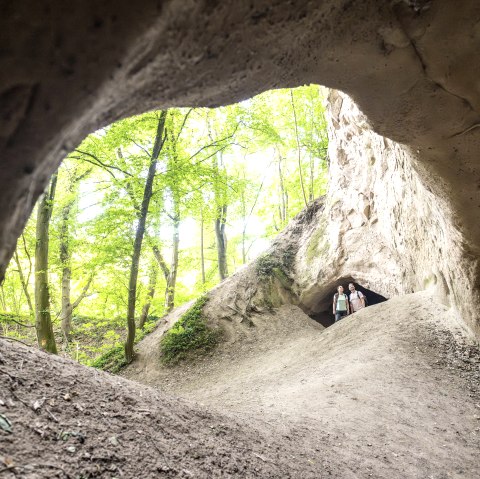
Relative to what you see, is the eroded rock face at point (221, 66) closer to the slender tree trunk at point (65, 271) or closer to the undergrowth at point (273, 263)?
the undergrowth at point (273, 263)

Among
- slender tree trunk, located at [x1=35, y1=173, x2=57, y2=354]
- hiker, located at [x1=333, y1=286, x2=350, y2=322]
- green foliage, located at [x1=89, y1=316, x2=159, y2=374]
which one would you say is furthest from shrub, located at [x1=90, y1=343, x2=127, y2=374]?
hiker, located at [x1=333, y1=286, x2=350, y2=322]

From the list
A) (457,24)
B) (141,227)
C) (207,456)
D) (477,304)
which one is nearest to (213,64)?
(457,24)

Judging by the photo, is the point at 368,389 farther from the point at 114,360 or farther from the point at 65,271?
the point at 65,271

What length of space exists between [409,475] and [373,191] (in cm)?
762

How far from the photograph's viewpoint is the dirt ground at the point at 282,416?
2557mm

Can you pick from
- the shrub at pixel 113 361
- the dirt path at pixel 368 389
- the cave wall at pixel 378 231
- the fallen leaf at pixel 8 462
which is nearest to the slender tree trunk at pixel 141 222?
the shrub at pixel 113 361

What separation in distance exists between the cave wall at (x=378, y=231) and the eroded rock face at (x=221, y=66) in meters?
0.82

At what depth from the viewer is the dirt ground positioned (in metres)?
2.56

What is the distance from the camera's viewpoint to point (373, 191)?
9875mm

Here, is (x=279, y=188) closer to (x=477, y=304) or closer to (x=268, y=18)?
(x=477, y=304)

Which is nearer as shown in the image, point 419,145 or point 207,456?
point 207,456

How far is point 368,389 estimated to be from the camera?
5605mm

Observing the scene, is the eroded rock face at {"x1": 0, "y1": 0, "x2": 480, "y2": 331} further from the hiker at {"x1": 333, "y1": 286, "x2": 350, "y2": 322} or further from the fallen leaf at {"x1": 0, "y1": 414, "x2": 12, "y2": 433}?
the hiker at {"x1": 333, "y1": 286, "x2": 350, "y2": 322}

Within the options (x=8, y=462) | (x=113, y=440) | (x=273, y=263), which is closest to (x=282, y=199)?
(x=273, y=263)
